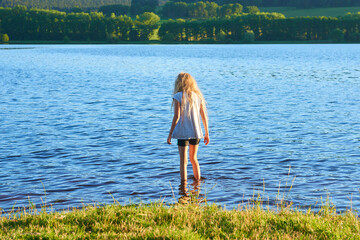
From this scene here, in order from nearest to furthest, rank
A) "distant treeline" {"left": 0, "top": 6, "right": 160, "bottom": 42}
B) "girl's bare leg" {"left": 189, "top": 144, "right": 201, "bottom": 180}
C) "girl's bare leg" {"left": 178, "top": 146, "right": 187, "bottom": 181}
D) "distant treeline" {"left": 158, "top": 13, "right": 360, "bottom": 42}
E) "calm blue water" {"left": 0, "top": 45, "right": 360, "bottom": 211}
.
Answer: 1. "girl's bare leg" {"left": 178, "top": 146, "right": 187, "bottom": 181}
2. "girl's bare leg" {"left": 189, "top": 144, "right": 201, "bottom": 180}
3. "calm blue water" {"left": 0, "top": 45, "right": 360, "bottom": 211}
4. "distant treeline" {"left": 158, "top": 13, "right": 360, "bottom": 42}
5. "distant treeline" {"left": 0, "top": 6, "right": 160, "bottom": 42}

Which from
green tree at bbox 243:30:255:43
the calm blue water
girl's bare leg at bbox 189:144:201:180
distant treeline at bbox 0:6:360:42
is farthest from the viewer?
distant treeline at bbox 0:6:360:42

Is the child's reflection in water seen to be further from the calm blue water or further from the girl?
the girl

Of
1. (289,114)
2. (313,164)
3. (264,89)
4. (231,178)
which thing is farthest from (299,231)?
(264,89)

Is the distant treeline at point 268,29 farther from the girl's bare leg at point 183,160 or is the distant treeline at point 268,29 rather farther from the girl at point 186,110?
the girl at point 186,110

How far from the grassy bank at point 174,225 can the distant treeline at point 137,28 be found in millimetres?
167708

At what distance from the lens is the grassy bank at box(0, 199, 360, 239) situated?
6188mm

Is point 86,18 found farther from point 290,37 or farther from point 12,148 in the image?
point 12,148

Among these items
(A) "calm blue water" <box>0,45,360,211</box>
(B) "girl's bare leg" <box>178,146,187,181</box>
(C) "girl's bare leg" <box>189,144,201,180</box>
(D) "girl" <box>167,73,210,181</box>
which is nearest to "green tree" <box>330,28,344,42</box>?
(A) "calm blue water" <box>0,45,360,211</box>

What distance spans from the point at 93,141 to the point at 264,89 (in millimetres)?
20528

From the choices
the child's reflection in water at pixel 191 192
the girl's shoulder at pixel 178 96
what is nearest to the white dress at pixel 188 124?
the girl's shoulder at pixel 178 96

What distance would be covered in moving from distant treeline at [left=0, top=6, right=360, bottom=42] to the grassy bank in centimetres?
16771

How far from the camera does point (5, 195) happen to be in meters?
10.0

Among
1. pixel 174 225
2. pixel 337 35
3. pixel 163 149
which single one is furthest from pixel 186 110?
pixel 337 35

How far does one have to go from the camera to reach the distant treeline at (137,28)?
→ 17375 cm
